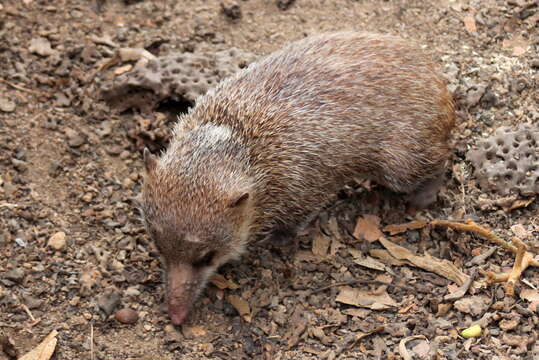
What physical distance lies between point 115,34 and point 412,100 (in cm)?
365

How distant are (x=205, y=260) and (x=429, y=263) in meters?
2.10

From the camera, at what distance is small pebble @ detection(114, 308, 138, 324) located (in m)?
6.44

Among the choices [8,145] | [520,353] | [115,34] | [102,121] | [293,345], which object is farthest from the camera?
[115,34]

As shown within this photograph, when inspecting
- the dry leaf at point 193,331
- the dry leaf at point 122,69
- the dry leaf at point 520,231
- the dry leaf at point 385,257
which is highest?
the dry leaf at point 122,69

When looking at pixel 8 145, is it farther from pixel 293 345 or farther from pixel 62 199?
pixel 293 345

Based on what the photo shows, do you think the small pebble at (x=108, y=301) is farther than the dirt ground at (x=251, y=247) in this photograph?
Yes

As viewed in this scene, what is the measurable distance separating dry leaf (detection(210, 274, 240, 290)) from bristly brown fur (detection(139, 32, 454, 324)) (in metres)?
0.41

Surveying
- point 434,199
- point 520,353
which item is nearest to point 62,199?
point 434,199

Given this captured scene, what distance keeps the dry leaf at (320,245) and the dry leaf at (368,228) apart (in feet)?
0.98

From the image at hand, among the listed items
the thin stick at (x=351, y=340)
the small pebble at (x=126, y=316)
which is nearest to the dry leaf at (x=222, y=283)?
the small pebble at (x=126, y=316)

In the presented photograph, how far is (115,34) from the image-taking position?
28.7 feet

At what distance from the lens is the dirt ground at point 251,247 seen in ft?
20.9

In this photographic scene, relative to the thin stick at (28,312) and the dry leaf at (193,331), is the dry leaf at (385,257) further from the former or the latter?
the thin stick at (28,312)

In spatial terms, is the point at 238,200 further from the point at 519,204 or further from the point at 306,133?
the point at 519,204
